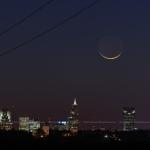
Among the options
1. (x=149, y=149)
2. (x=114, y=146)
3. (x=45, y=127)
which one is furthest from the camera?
(x=45, y=127)

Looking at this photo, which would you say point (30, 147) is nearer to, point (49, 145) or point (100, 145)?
point (49, 145)

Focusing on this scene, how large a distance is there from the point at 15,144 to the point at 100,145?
700 cm

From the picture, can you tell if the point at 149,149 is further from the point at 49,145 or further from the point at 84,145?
the point at 49,145

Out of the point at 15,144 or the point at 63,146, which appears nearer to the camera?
the point at 63,146

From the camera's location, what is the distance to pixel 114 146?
42.8 metres

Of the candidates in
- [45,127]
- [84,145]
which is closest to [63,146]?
[84,145]

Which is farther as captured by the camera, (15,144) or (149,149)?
(15,144)

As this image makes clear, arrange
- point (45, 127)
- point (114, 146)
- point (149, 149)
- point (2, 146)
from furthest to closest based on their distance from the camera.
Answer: point (45, 127) < point (2, 146) < point (114, 146) < point (149, 149)

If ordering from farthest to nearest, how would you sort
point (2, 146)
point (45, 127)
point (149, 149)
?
point (45, 127) < point (2, 146) < point (149, 149)

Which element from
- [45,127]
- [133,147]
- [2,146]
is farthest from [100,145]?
[45,127]

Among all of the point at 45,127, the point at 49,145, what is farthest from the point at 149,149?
the point at 45,127

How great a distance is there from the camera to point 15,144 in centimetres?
4753

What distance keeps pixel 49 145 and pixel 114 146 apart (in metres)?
5.10

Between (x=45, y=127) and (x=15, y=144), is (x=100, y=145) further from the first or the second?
(x=45, y=127)
